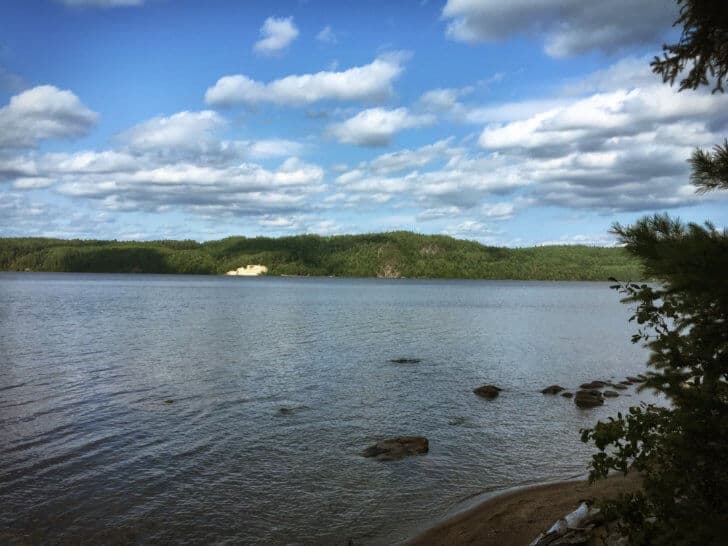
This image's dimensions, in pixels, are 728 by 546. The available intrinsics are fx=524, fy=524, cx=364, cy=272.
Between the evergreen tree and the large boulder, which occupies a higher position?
the evergreen tree

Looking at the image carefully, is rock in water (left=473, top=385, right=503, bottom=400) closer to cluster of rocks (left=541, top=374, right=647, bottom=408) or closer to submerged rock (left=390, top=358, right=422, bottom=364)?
cluster of rocks (left=541, top=374, right=647, bottom=408)

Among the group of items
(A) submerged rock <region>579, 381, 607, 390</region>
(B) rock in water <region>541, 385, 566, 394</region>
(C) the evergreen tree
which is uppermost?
(C) the evergreen tree

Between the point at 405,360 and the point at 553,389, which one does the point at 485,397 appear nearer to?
the point at 553,389

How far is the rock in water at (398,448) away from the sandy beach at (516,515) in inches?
202

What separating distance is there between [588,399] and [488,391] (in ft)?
19.9

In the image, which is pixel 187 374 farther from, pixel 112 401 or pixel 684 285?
pixel 684 285

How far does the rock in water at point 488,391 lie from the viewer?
3401cm

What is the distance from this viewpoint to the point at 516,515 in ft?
54.5

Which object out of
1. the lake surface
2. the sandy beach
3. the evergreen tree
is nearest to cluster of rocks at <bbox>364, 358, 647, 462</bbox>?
the lake surface

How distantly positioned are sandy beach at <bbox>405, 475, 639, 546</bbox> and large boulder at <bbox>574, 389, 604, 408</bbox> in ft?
43.1

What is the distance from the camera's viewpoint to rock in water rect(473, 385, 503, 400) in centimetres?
3401

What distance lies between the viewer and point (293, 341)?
58.3 metres

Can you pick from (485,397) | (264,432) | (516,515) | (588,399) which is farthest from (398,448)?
(588,399)

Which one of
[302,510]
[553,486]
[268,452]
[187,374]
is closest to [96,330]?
[187,374]
